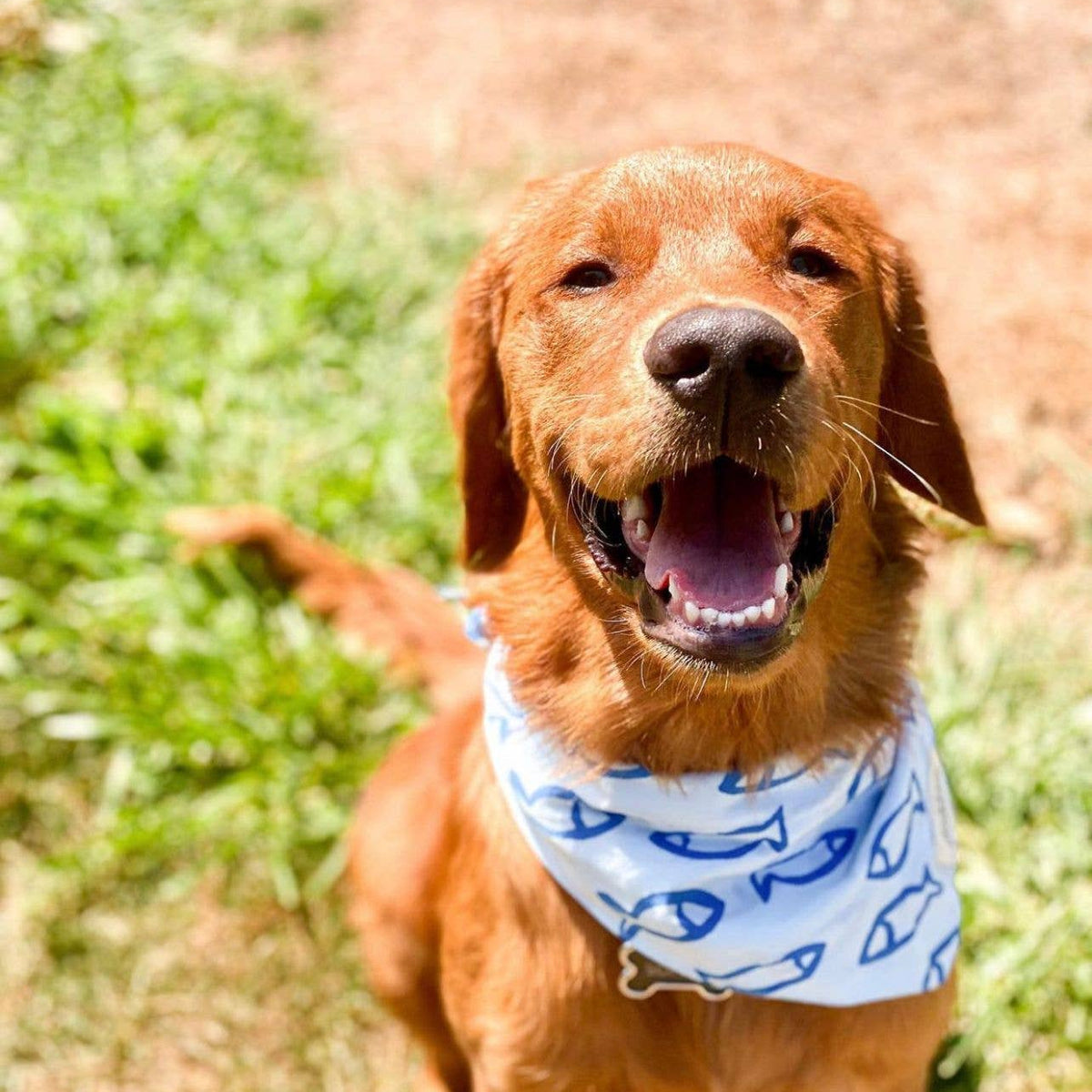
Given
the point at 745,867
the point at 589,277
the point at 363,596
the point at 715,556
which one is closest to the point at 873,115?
the point at 363,596

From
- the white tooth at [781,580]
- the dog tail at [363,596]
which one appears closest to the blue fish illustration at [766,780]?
the white tooth at [781,580]

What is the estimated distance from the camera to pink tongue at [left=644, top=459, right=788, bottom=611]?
230 cm

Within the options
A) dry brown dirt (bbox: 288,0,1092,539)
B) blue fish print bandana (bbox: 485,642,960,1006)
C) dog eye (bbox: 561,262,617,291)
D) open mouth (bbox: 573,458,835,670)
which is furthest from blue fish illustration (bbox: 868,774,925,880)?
dry brown dirt (bbox: 288,0,1092,539)

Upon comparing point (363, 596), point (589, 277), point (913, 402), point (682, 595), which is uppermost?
point (589, 277)

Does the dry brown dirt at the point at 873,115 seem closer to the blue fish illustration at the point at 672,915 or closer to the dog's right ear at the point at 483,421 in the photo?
the dog's right ear at the point at 483,421

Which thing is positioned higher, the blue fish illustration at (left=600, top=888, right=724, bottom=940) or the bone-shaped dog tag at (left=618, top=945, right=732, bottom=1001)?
the blue fish illustration at (left=600, top=888, right=724, bottom=940)

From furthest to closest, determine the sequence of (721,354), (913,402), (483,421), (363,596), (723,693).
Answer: (363,596), (483,421), (913,402), (723,693), (721,354)

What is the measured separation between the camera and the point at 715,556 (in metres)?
2.34

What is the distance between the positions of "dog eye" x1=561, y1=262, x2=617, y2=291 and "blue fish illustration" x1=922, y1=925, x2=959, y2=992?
5.25 feet

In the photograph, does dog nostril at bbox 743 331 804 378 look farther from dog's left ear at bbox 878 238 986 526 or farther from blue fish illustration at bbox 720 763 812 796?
blue fish illustration at bbox 720 763 812 796

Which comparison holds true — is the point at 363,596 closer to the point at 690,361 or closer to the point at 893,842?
the point at 893,842

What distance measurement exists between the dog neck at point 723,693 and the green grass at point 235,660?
1370mm

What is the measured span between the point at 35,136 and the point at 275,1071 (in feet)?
14.5

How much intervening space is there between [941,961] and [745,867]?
0.51 metres
